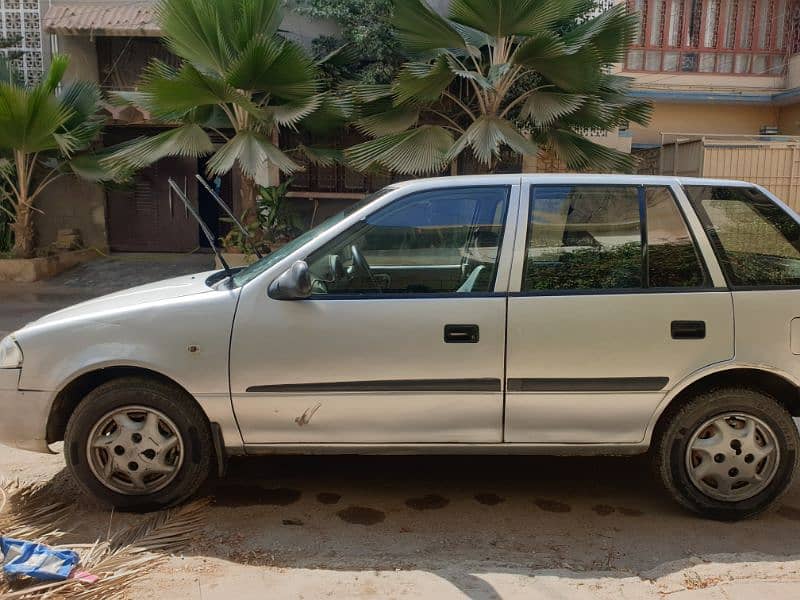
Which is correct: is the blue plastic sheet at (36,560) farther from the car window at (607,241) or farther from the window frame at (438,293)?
the car window at (607,241)

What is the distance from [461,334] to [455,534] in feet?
3.31

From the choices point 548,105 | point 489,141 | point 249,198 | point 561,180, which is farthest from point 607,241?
point 249,198

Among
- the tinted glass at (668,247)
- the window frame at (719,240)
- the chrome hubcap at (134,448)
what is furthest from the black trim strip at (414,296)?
the window frame at (719,240)

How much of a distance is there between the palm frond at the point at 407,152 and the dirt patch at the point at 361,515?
5.83 metres

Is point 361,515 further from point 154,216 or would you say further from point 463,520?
point 154,216

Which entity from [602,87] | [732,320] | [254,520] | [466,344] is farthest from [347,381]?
[602,87]

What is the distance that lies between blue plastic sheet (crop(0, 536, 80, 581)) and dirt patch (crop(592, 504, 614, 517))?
261 centimetres

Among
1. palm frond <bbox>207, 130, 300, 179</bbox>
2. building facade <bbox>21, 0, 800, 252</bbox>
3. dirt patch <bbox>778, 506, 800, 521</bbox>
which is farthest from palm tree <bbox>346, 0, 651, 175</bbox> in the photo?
dirt patch <bbox>778, 506, 800, 521</bbox>

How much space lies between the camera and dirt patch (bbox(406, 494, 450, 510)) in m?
3.88

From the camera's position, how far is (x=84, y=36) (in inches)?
501

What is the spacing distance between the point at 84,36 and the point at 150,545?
12.0 m

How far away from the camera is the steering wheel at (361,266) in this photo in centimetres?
366

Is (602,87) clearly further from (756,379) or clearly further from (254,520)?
(254,520)

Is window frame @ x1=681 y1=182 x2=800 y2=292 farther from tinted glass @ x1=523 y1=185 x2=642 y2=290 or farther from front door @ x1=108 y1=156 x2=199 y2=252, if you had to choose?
front door @ x1=108 y1=156 x2=199 y2=252
